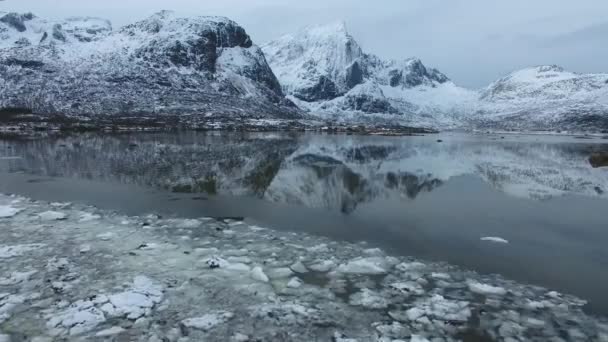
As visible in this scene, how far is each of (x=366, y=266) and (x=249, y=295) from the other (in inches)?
154

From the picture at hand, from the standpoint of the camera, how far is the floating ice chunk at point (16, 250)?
12227 mm

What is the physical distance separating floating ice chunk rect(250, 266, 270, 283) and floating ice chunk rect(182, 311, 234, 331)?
2.08 metres

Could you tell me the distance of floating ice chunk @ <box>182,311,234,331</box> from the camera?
8602mm

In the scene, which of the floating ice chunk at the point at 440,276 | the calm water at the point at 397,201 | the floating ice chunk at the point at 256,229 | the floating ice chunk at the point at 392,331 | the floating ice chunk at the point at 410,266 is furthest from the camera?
the floating ice chunk at the point at 256,229

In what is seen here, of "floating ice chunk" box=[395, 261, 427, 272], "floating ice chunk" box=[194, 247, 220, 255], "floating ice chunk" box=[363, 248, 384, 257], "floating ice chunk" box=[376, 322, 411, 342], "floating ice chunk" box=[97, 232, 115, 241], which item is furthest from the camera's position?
"floating ice chunk" box=[97, 232, 115, 241]

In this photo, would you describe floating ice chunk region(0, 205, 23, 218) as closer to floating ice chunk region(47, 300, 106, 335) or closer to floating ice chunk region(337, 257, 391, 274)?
floating ice chunk region(47, 300, 106, 335)

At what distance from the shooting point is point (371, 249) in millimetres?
13898

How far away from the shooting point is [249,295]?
401 inches

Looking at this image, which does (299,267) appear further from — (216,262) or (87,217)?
(87,217)

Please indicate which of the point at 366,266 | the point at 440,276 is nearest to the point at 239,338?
the point at 366,266

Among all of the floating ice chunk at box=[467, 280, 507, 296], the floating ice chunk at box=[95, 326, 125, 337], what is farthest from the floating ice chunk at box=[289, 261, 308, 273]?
the floating ice chunk at box=[95, 326, 125, 337]

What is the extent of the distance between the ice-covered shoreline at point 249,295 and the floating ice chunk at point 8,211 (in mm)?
2481

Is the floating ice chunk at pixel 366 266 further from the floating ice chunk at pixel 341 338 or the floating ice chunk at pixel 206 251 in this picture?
the floating ice chunk at pixel 206 251

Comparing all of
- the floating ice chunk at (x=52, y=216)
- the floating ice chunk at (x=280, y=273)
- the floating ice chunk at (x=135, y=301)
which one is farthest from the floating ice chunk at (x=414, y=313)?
the floating ice chunk at (x=52, y=216)
